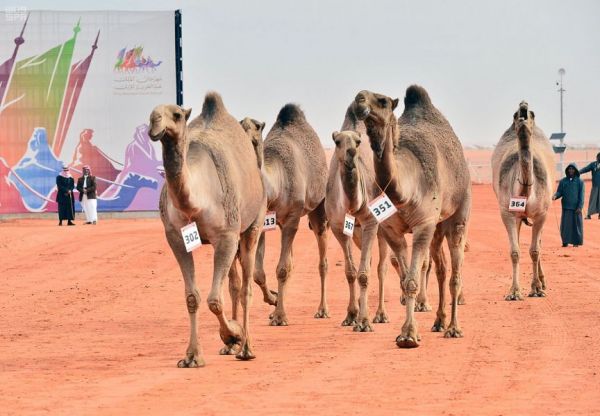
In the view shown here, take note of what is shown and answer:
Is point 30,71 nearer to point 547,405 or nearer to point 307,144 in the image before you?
point 307,144

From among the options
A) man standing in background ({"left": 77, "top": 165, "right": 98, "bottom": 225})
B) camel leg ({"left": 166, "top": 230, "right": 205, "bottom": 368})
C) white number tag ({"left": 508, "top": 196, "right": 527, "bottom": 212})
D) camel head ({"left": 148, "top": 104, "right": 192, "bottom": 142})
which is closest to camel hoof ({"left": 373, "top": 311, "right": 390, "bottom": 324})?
camel leg ({"left": 166, "top": 230, "right": 205, "bottom": 368})

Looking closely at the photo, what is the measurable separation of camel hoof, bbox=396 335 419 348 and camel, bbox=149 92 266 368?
1524 mm

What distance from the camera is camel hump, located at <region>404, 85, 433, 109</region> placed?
47.6ft

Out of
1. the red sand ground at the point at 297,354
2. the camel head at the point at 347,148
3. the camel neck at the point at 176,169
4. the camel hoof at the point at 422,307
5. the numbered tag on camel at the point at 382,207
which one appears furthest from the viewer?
the camel hoof at the point at 422,307

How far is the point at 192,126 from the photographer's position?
42.2 feet

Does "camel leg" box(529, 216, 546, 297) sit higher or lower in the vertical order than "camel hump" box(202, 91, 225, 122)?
lower

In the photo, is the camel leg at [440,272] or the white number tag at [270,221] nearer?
the camel leg at [440,272]

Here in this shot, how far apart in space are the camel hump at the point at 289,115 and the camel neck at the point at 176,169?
5982 mm

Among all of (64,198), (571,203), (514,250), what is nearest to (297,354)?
(514,250)

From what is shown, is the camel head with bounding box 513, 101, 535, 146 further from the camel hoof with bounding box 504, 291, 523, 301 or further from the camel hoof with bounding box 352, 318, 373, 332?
the camel hoof with bounding box 352, 318, 373, 332

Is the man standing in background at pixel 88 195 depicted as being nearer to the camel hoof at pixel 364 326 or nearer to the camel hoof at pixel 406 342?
the camel hoof at pixel 364 326

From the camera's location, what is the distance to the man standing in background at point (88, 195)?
133 feet

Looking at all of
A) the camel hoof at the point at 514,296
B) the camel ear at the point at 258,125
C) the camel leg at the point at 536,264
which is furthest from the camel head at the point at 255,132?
the camel leg at the point at 536,264

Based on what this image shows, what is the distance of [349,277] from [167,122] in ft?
17.1
